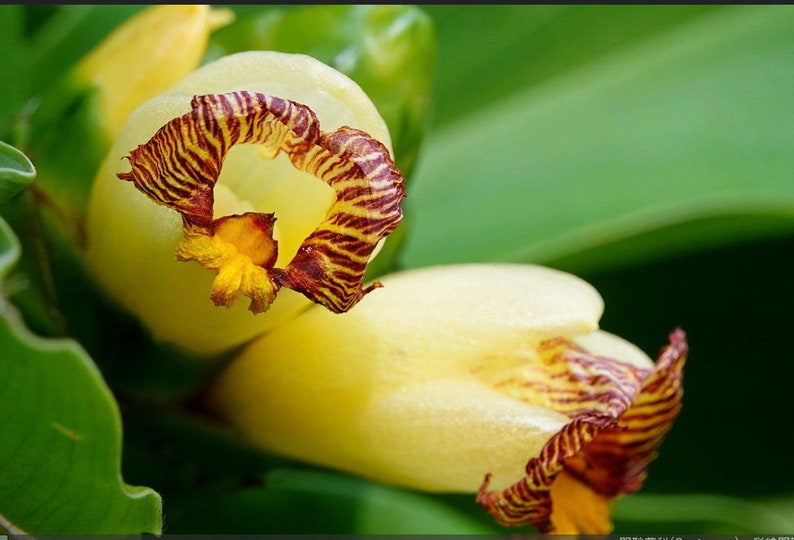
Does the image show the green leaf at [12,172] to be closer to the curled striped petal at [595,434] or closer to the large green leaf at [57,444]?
Answer: the large green leaf at [57,444]

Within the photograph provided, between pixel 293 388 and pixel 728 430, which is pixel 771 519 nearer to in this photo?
pixel 728 430

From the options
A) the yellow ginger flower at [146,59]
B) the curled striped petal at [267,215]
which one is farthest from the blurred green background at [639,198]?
the curled striped petal at [267,215]

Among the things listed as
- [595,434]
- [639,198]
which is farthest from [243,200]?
[639,198]

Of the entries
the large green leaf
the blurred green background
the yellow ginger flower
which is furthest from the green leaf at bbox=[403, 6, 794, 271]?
the large green leaf

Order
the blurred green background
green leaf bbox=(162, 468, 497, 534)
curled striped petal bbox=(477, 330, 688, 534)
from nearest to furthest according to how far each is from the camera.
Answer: curled striped petal bbox=(477, 330, 688, 534), green leaf bbox=(162, 468, 497, 534), the blurred green background

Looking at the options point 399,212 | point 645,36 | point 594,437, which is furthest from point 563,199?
point 399,212

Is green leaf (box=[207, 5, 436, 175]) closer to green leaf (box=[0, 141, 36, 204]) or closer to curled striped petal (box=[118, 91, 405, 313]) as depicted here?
curled striped petal (box=[118, 91, 405, 313])
